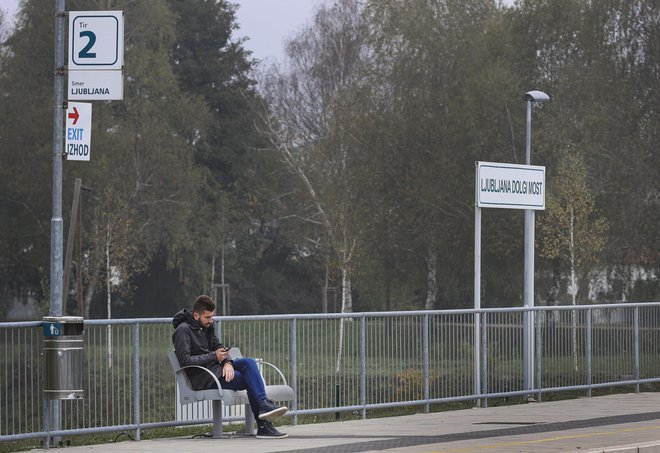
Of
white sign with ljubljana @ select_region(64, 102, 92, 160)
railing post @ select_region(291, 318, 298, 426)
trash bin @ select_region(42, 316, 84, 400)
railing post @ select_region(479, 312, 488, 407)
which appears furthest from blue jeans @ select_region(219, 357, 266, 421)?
railing post @ select_region(479, 312, 488, 407)

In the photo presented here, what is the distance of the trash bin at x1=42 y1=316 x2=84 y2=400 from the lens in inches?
530

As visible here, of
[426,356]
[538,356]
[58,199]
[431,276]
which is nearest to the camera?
[58,199]

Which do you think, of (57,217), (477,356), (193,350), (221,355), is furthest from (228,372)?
(477,356)

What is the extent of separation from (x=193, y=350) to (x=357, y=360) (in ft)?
11.3

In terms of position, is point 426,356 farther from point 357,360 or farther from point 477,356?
point 357,360

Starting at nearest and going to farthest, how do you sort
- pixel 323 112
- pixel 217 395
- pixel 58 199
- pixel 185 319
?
pixel 217 395, pixel 185 319, pixel 58 199, pixel 323 112

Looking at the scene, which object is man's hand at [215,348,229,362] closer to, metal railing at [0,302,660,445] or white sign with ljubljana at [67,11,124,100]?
metal railing at [0,302,660,445]

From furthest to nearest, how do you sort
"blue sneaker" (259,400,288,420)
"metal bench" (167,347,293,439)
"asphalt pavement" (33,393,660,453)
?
"blue sneaker" (259,400,288,420)
"metal bench" (167,347,293,439)
"asphalt pavement" (33,393,660,453)

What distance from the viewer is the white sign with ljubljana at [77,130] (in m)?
14.5

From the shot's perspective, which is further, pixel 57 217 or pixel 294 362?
pixel 294 362

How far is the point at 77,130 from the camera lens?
572 inches

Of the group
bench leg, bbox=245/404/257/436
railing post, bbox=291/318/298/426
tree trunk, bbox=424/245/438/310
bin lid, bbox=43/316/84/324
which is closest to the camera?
bin lid, bbox=43/316/84/324

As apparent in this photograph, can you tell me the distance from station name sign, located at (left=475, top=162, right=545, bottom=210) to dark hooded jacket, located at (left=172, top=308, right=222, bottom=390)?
22.6ft

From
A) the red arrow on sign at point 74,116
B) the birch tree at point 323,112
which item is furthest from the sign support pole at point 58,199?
the birch tree at point 323,112
